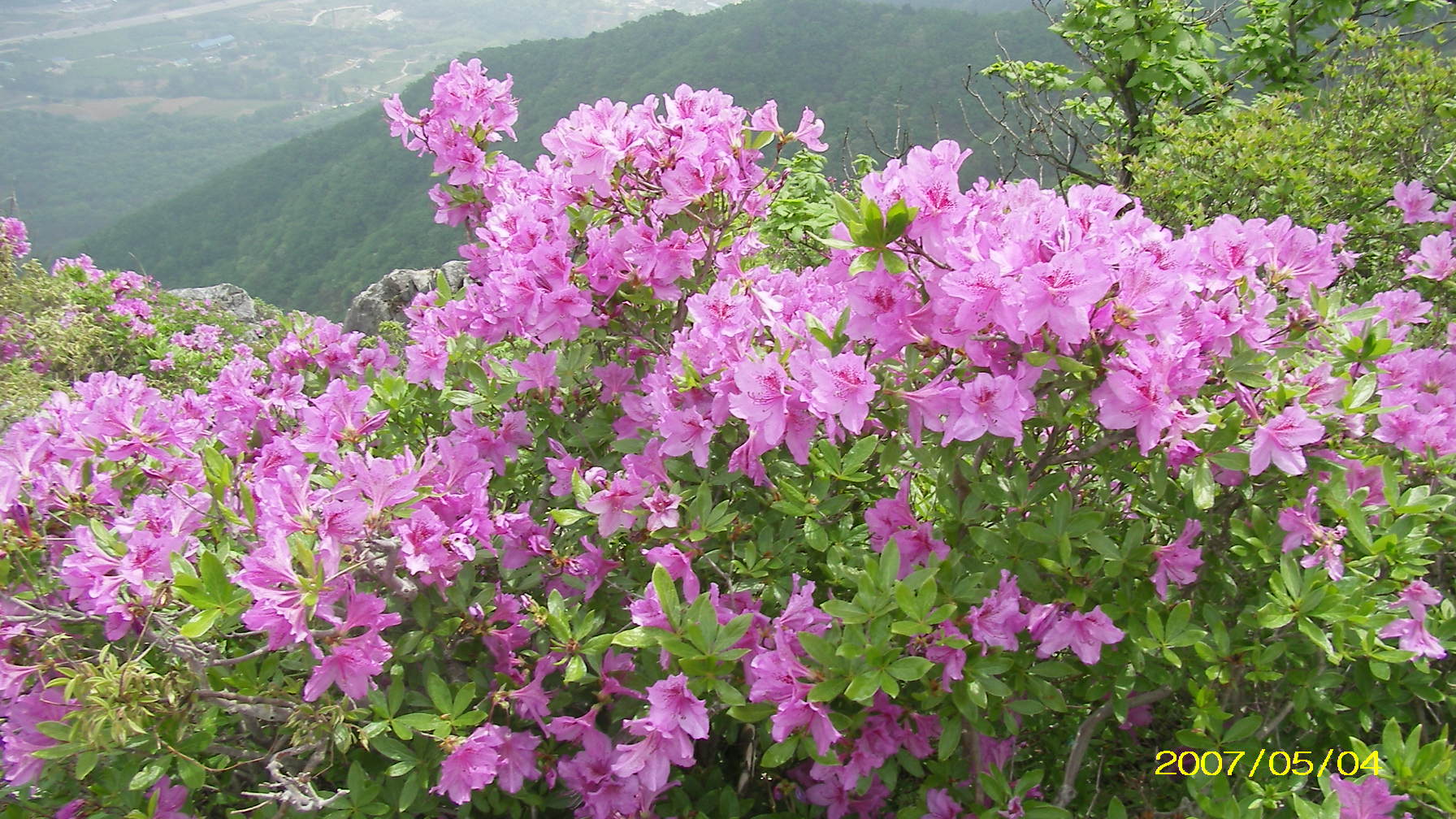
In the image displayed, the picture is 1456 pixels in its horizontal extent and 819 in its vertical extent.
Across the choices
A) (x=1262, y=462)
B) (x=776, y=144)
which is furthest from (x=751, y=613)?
(x=776, y=144)

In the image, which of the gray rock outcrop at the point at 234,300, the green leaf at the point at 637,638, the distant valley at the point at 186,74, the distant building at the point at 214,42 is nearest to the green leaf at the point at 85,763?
the green leaf at the point at 637,638

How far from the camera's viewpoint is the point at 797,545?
1707 mm

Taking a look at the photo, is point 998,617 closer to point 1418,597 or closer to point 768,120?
point 1418,597

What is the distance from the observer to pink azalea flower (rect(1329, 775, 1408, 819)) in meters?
1.27

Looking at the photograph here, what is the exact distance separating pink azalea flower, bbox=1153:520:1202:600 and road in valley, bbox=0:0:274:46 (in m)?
157

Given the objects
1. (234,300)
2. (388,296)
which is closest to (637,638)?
(388,296)

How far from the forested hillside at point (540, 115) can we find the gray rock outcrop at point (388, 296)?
2475 cm

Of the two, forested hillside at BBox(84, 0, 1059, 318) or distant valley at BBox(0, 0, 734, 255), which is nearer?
forested hillside at BBox(84, 0, 1059, 318)

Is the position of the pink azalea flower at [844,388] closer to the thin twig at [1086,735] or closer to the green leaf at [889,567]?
the green leaf at [889,567]

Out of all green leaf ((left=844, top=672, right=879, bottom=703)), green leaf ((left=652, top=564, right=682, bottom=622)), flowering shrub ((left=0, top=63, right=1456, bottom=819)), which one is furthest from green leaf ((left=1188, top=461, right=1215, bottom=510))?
green leaf ((left=652, top=564, right=682, bottom=622))

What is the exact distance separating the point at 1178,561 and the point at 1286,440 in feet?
1.01

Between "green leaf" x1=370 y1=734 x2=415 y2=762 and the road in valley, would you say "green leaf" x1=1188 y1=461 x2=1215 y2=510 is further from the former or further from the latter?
the road in valley

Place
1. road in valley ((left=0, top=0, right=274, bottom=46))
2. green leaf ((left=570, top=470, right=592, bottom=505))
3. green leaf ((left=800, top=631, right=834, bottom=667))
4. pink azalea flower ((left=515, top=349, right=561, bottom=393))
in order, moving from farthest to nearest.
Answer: road in valley ((left=0, top=0, right=274, bottom=46)) < pink azalea flower ((left=515, top=349, right=561, bottom=393)) < green leaf ((left=570, top=470, right=592, bottom=505)) < green leaf ((left=800, top=631, right=834, bottom=667))

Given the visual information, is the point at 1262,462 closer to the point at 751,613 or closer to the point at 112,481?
the point at 751,613
